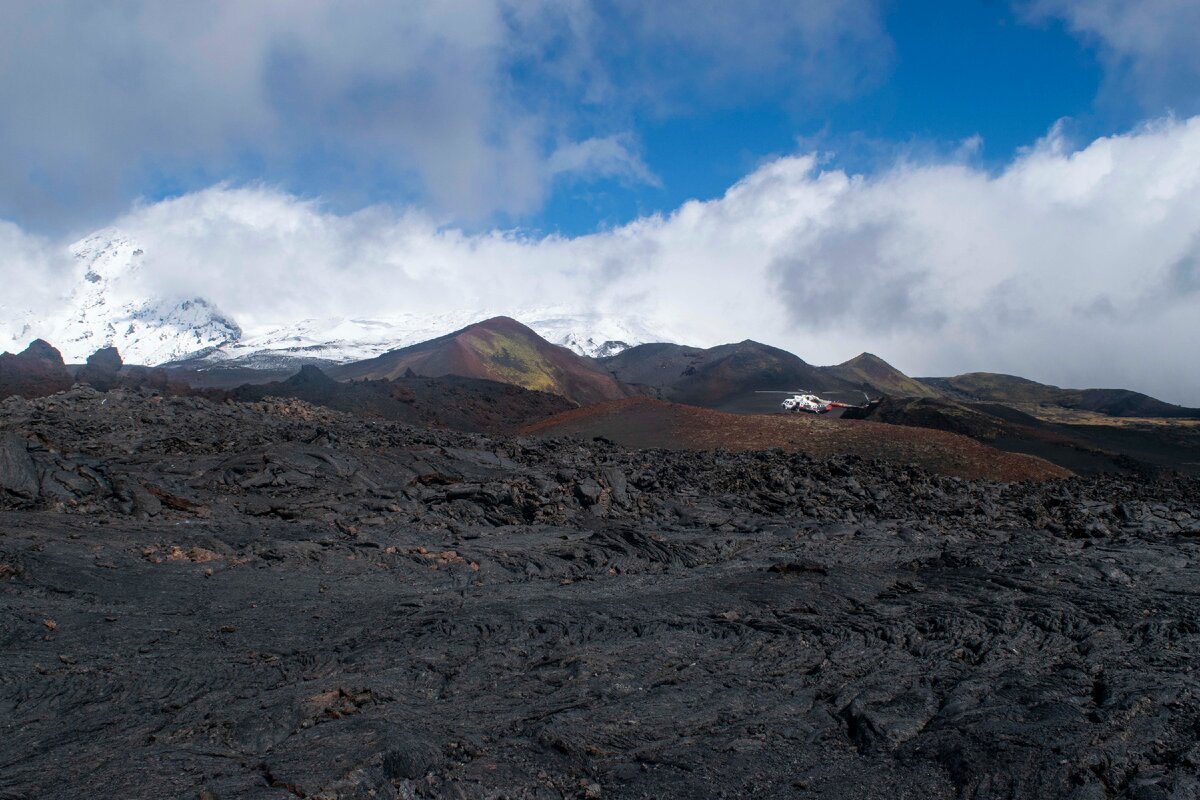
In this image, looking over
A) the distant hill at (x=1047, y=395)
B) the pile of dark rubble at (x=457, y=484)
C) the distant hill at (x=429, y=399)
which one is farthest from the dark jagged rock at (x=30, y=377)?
the distant hill at (x=1047, y=395)

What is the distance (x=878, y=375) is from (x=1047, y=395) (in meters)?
30.4

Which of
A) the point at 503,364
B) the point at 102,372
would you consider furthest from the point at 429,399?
the point at 503,364

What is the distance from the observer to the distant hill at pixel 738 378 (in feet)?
246

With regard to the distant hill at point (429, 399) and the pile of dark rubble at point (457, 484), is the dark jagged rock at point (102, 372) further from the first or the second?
the pile of dark rubble at point (457, 484)

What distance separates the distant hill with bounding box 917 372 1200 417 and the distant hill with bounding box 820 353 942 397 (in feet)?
29.4

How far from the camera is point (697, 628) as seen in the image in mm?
8852

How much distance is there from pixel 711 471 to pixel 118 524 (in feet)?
45.9

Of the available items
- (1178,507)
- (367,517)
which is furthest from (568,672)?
(1178,507)

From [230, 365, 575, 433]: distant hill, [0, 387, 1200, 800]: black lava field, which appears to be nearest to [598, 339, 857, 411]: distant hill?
[230, 365, 575, 433]: distant hill

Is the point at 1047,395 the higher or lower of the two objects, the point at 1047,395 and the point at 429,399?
the higher

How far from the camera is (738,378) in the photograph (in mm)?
85000

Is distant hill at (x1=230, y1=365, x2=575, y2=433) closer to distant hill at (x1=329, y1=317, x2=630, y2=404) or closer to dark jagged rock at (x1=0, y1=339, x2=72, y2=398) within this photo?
dark jagged rock at (x1=0, y1=339, x2=72, y2=398)

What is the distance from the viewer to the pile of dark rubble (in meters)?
14.4

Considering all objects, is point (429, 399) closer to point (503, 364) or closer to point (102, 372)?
point (102, 372)
